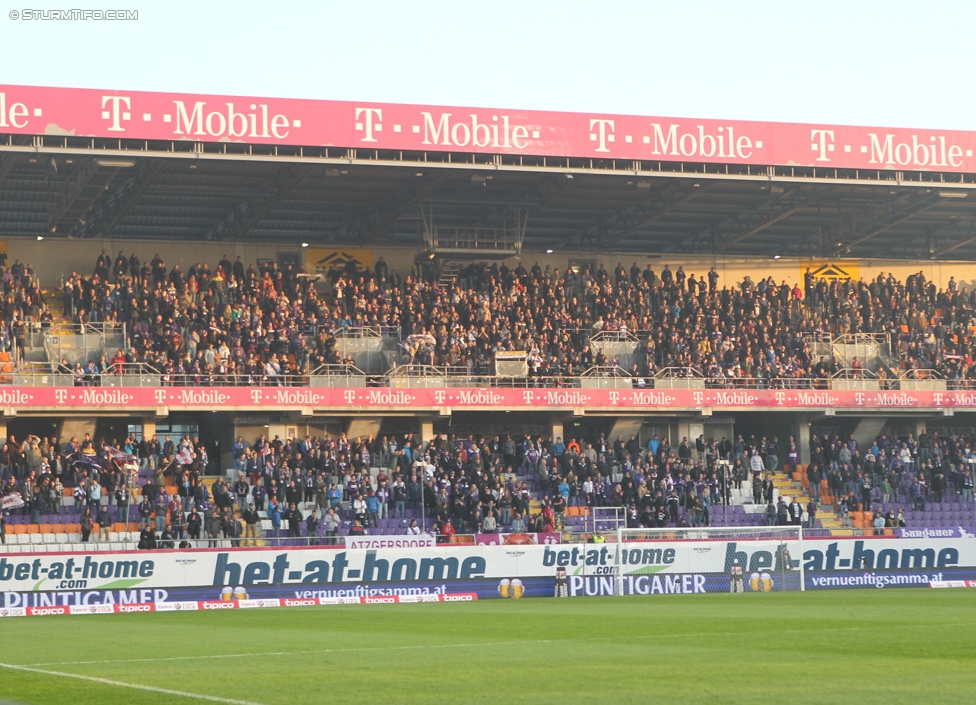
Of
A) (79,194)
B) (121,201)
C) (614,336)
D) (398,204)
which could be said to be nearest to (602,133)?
(614,336)

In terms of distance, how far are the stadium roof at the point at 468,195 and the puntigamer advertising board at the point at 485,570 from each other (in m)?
15.0

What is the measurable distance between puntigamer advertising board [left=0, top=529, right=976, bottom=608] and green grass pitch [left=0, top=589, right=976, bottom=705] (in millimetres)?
4183

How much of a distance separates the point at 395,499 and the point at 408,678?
2614cm

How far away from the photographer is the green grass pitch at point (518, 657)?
35.9 feet

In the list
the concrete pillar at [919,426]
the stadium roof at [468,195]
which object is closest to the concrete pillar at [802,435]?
the concrete pillar at [919,426]

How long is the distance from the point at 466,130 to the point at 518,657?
97.3ft

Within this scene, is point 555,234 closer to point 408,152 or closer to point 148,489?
point 408,152

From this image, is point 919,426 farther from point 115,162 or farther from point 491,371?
point 115,162

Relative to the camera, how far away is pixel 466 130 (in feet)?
138

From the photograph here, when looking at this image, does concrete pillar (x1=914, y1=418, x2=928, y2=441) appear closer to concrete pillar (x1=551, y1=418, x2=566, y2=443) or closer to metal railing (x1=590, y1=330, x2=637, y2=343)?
metal railing (x1=590, y1=330, x2=637, y2=343)

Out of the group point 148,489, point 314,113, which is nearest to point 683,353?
point 314,113

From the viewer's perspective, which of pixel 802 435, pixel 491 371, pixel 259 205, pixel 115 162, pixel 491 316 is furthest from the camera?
pixel 802 435

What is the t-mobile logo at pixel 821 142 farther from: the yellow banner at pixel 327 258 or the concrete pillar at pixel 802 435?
the yellow banner at pixel 327 258

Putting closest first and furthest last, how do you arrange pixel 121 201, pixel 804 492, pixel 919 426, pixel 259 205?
1. pixel 804 492
2. pixel 121 201
3. pixel 259 205
4. pixel 919 426
